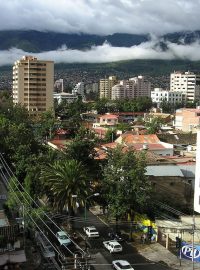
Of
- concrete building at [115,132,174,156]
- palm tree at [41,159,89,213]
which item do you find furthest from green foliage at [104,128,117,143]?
palm tree at [41,159,89,213]

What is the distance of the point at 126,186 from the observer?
33.3 m

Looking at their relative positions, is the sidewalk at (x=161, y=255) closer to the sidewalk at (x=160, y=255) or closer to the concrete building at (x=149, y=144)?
the sidewalk at (x=160, y=255)

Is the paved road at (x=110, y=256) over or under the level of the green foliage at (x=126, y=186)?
under

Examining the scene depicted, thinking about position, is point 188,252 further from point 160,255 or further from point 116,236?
point 116,236

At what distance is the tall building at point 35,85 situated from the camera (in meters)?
129

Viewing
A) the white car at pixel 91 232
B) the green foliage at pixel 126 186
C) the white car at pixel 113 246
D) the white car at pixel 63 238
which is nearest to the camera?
the white car at pixel 113 246

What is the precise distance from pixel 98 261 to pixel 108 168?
8.04m

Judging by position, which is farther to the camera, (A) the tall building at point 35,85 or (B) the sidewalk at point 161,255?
(A) the tall building at point 35,85

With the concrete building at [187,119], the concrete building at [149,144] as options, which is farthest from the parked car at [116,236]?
the concrete building at [187,119]

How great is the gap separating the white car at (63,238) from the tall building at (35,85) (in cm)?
9738

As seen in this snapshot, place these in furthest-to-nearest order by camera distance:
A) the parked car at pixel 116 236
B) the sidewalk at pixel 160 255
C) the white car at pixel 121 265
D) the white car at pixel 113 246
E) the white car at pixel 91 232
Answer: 1. the white car at pixel 91 232
2. the parked car at pixel 116 236
3. the white car at pixel 113 246
4. the sidewalk at pixel 160 255
5. the white car at pixel 121 265

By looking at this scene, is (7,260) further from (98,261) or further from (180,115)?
(180,115)

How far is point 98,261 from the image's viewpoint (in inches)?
1154

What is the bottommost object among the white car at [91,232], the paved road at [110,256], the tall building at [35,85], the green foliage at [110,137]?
the paved road at [110,256]
